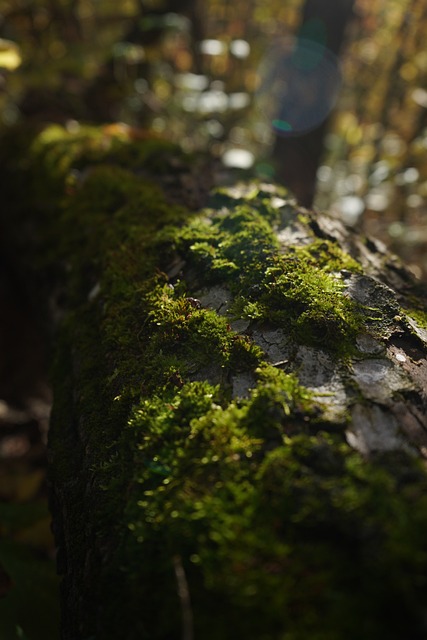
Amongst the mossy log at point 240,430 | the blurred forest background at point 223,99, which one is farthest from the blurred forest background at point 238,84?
the mossy log at point 240,430

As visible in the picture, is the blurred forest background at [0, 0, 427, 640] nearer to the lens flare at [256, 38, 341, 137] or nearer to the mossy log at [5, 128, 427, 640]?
the lens flare at [256, 38, 341, 137]

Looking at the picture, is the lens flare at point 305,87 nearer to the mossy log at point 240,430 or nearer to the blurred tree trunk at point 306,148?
the blurred tree trunk at point 306,148

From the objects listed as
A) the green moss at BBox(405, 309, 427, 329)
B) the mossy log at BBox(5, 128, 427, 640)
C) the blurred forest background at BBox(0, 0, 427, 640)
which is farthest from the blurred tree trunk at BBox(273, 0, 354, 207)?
the green moss at BBox(405, 309, 427, 329)

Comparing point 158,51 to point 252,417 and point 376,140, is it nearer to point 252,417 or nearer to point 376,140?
point 376,140

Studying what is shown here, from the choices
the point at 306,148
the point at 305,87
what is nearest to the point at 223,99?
the point at 305,87

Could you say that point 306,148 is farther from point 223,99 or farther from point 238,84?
point 238,84
